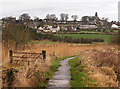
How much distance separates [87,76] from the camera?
12.5 meters

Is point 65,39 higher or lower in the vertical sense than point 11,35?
lower

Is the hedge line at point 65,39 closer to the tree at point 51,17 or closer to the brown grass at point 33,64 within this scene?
the brown grass at point 33,64

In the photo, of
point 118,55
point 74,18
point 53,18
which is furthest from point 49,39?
point 74,18

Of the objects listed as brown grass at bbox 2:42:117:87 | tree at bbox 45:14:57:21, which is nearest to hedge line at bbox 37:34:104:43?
brown grass at bbox 2:42:117:87

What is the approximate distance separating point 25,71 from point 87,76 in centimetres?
362

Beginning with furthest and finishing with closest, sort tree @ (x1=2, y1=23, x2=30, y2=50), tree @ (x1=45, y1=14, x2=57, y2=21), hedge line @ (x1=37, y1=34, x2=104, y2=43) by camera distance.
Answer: tree @ (x1=45, y1=14, x2=57, y2=21) < hedge line @ (x1=37, y1=34, x2=104, y2=43) < tree @ (x1=2, y1=23, x2=30, y2=50)

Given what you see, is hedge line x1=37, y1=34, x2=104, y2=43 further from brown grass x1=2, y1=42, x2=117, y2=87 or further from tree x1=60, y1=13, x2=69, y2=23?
tree x1=60, y1=13, x2=69, y2=23

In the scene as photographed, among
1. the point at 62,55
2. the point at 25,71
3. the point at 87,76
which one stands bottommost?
the point at 62,55

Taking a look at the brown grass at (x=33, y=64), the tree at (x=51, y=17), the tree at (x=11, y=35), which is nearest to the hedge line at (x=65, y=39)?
the brown grass at (x=33, y=64)

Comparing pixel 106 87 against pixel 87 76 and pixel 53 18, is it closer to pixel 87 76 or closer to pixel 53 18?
pixel 87 76

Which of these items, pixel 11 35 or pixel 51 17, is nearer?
pixel 11 35

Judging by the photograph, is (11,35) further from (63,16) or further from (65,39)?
(63,16)

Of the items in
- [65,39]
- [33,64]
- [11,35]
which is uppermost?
[11,35]

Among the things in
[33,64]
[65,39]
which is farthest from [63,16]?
→ [33,64]
